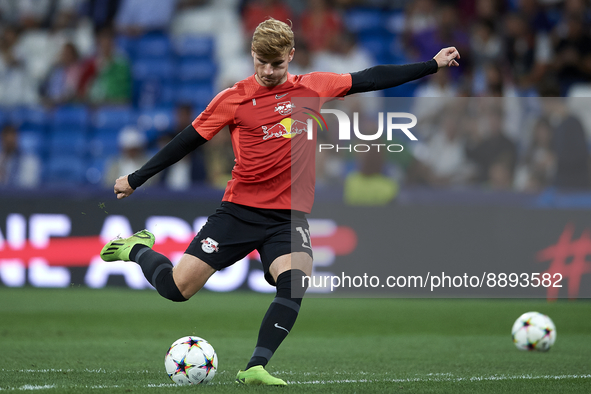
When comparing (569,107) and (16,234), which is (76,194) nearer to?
(16,234)

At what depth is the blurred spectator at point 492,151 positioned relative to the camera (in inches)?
381

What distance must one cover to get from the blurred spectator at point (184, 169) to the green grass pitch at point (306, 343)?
1.77 m

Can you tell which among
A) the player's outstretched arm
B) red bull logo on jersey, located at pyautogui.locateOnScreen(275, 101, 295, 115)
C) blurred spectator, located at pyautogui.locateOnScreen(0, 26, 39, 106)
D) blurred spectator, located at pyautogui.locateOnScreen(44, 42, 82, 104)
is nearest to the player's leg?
red bull logo on jersey, located at pyautogui.locateOnScreen(275, 101, 295, 115)

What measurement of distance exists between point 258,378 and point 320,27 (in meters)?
9.65

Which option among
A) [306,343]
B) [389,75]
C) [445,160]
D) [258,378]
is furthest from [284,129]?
[445,160]

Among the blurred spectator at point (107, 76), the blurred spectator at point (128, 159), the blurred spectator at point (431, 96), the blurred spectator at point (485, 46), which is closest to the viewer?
the blurred spectator at point (431, 96)

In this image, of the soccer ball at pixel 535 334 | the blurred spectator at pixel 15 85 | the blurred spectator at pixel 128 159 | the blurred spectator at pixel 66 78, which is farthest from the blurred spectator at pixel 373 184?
the blurred spectator at pixel 15 85

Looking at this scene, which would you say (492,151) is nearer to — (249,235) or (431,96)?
(431,96)

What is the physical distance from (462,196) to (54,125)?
23.7ft

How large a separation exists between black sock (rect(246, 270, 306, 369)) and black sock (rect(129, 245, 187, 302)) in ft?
2.10

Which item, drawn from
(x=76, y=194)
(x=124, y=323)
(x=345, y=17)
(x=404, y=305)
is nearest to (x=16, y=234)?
(x=76, y=194)

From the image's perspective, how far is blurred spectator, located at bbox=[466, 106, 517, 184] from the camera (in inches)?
381

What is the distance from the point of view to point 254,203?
15.4 ft

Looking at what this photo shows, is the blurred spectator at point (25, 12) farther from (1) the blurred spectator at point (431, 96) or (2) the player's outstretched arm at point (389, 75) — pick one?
(2) the player's outstretched arm at point (389, 75)
